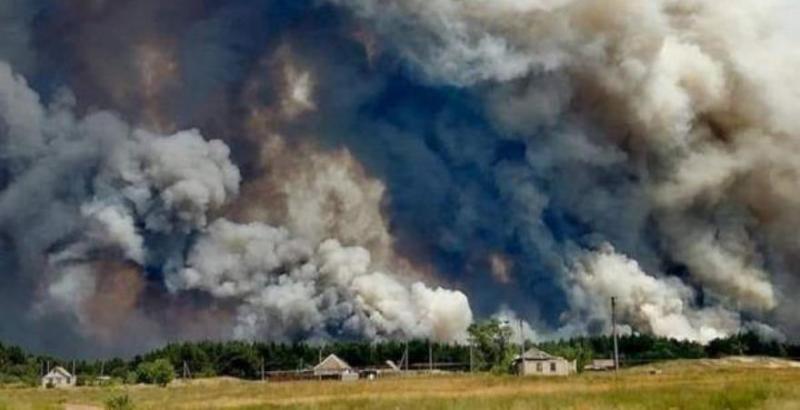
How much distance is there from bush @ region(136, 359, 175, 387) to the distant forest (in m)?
31.0

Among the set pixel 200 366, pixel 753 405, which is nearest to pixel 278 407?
pixel 753 405

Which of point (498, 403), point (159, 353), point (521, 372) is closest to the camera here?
point (498, 403)

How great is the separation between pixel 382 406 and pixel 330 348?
115m

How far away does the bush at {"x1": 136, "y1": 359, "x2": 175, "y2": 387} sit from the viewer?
8112cm

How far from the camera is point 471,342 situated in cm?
10944

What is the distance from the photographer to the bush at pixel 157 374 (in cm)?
8112

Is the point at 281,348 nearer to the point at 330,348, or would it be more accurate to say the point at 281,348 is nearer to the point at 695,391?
the point at 330,348

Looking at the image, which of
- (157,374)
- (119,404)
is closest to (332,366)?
(157,374)

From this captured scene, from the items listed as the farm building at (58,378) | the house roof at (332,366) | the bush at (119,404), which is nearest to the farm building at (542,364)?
the house roof at (332,366)

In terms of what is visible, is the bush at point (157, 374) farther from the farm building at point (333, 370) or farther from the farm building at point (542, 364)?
the farm building at point (542, 364)

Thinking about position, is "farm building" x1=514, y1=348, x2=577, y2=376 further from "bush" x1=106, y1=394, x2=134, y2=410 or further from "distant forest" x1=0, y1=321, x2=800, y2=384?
"bush" x1=106, y1=394, x2=134, y2=410

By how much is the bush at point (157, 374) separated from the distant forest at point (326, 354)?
102 ft

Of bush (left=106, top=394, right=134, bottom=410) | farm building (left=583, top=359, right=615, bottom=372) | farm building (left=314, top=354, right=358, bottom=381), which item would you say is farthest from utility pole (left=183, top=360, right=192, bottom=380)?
bush (left=106, top=394, right=134, bottom=410)

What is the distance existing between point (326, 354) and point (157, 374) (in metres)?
56.9
